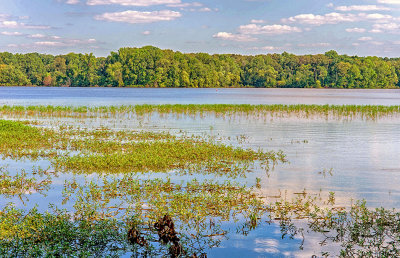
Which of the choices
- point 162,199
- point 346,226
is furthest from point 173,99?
point 346,226

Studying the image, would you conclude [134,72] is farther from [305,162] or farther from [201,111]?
[305,162]

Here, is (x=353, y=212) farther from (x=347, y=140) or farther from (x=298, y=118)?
(x=298, y=118)

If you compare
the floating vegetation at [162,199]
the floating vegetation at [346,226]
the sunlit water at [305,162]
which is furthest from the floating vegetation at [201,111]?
Answer: the floating vegetation at [346,226]

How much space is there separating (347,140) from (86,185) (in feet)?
63.9

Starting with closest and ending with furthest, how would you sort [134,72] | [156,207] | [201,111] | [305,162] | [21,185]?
1. [156,207]
2. [21,185]
3. [305,162]
4. [201,111]
5. [134,72]

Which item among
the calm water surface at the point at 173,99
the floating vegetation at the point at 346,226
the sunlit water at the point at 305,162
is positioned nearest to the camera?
the floating vegetation at the point at 346,226

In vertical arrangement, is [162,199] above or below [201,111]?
below

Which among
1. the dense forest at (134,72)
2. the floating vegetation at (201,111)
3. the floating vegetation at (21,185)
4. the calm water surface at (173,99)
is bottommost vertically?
the floating vegetation at (21,185)

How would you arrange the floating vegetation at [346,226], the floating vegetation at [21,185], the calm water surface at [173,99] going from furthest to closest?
the calm water surface at [173,99] → the floating vegetation at [21,185] → the floating vegetation at [346,226]

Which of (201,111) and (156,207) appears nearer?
(156,207)

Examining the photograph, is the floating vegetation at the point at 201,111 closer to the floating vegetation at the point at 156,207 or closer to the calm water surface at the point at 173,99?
the calm water surface at the point at 173,99

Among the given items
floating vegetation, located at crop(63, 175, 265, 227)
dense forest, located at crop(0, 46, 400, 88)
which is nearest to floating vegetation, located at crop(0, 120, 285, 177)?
floating vegetation, located at crop(63, 175, 265, 227)

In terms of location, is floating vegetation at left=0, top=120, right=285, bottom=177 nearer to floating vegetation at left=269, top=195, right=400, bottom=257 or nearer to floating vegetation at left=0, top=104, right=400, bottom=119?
floating vegetation at left=269, top=195, right=400, bottom=257

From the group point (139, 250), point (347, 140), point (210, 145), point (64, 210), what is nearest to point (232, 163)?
point (210, 145)
